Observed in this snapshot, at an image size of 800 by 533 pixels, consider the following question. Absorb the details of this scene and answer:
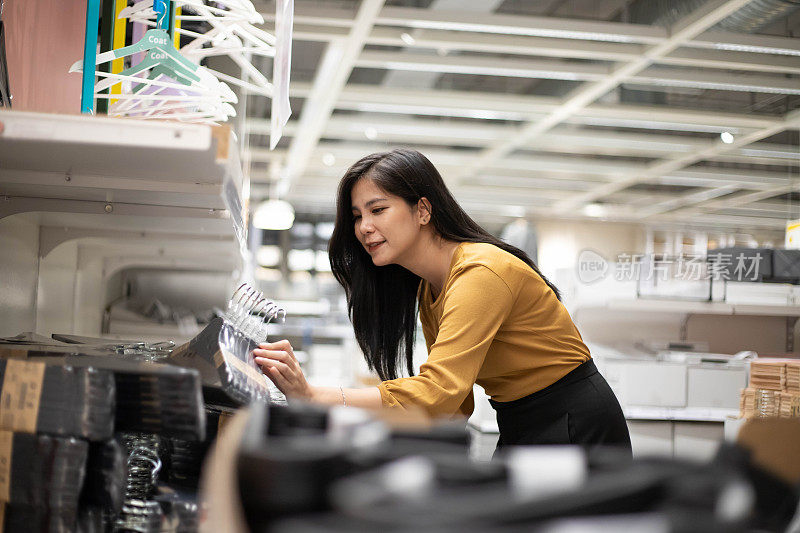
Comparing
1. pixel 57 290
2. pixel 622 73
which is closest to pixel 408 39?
pixel 622 73

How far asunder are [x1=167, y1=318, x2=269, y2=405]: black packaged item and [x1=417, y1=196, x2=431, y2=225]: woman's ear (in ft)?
2.57

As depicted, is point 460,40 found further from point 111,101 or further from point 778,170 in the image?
point 778,170

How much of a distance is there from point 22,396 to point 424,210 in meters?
1.16

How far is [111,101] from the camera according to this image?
1.80 meters

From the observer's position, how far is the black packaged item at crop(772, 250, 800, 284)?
5.40 m

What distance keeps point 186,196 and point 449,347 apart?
0.60 m

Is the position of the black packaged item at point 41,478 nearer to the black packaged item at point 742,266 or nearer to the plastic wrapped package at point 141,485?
the plastic wrapped package at point 141,485

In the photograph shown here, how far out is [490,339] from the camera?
1600 millimetres

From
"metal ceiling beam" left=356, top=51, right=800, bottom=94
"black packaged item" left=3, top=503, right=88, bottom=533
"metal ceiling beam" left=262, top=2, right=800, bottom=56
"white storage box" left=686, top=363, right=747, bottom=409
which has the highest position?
"metal ceiling beam" left=262, top=2, right=800, bottom=56

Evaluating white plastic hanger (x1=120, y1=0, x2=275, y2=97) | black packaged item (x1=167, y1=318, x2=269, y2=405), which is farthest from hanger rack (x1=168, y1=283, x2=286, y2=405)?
white plastic hanger (x1=120, y1=0, x2=275, y2=97)

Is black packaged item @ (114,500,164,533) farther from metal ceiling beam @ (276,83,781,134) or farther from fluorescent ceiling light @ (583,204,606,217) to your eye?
fluorescent ceiling light @ (583,204,606,217)

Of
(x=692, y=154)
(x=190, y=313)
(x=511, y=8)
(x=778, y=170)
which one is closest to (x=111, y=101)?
(x=190, y=313)

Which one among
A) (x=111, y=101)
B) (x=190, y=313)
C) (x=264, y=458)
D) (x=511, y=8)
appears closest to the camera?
(x=264, y=458)

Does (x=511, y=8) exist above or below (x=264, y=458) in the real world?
above
